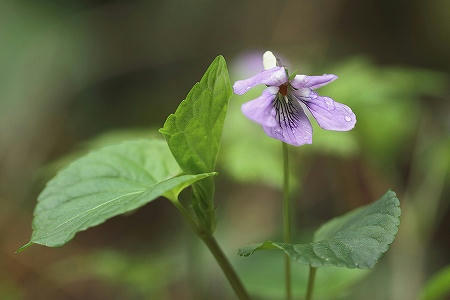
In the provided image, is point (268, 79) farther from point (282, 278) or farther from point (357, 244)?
point (282, 278)

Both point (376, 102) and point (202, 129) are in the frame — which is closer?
point (202, 129)

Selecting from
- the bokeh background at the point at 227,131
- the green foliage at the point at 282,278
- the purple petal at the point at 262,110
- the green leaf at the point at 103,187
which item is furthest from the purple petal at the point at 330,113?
the green foliage at the point at 282,278

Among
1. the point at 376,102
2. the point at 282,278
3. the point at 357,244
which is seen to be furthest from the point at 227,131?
the point at 357,244

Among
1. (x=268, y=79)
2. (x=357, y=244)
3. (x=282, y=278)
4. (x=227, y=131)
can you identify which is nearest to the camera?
(x=357, y=244)

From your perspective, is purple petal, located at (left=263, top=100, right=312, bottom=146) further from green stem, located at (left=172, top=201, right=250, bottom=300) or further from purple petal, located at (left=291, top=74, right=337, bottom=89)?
green stem, located at (left=172, top=201, right=250, bottom=300)

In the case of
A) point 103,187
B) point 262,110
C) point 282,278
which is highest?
point 262,110

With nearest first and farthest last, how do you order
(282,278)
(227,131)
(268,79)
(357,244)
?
(357,244), (268,79), (282,278), (227,131)

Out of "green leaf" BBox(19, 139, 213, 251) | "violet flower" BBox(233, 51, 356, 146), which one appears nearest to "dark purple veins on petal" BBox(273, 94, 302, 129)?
"violet flower" BBox(233, 51, 356, 146)
